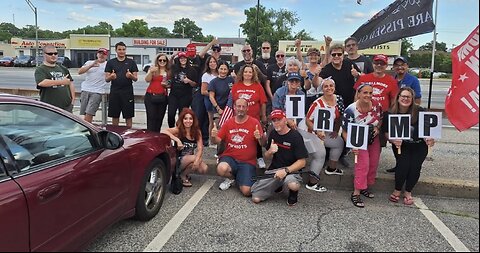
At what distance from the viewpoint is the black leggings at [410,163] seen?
15.1ft

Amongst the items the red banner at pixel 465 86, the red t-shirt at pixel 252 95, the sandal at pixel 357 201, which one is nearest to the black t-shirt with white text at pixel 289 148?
the sandal at pixel 357 201

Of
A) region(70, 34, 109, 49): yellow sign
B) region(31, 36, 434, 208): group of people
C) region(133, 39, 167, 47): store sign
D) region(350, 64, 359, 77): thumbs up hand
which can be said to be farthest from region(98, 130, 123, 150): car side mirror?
region(70, 34, 109, 49): yellow sign

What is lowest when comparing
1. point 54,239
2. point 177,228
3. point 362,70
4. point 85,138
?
point 177,228

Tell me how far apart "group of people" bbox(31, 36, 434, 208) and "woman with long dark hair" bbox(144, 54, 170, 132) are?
16mm

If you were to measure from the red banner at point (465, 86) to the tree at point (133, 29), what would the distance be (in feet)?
312

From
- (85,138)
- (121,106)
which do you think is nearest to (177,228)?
(85,138)

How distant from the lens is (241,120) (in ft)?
16.1

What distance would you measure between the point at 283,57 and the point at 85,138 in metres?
3.99

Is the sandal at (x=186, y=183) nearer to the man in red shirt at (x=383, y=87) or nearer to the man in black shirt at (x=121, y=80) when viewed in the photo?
the man in black shirt at (x=121, y=80)

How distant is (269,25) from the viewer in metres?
75.5

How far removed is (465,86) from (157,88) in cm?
457

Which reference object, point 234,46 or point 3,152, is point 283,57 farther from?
point 234,46

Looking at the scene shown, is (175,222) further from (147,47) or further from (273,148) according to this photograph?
(147,47)

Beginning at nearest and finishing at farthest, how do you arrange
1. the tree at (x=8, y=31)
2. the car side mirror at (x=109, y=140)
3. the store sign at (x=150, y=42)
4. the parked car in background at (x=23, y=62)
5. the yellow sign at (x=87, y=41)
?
the car side mirror at (x=109, y=140)
the parked car in background at (x=23, y=62)
the store sign at (x=150, y=42)
the yellow sign at (x=87, y=41)
the tree at (x=8, y=31)
